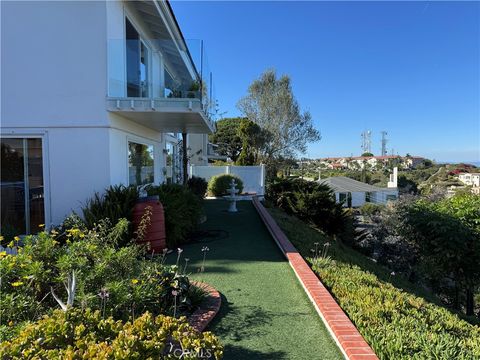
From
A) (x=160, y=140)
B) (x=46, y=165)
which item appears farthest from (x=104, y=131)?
(x=160, y=140)

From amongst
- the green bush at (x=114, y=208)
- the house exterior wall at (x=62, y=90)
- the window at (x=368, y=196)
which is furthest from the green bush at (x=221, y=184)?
the window at (x=368, y=196)

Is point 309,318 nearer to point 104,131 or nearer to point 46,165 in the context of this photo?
point 104,131

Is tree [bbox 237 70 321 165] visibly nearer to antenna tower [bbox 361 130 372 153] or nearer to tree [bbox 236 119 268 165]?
tree [bbox 236 119 268 165]

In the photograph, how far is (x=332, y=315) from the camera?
377 centimetres

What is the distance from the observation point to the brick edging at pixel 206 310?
372 centimetres

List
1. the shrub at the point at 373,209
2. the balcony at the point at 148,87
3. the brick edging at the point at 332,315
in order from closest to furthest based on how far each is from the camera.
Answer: the brick edging at the point at 332,315
the balcony at the point at 148,87
the shrub at the point at 373,209

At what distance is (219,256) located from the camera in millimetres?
6629

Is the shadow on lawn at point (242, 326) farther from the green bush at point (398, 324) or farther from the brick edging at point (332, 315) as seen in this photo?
the green bush at point (398, 324)

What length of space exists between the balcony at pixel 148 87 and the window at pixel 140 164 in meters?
0.86

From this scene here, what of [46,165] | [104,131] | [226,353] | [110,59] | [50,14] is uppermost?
[50,14]

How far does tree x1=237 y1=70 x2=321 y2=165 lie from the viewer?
29672 millimetres

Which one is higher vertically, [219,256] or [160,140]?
[160,140]

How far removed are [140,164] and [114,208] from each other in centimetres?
379

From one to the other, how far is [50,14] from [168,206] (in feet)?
15.6
